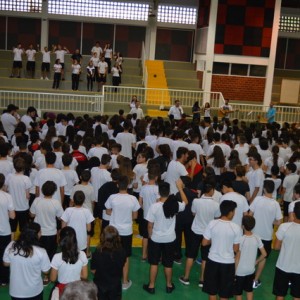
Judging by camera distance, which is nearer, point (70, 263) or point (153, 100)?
point (70, 263)

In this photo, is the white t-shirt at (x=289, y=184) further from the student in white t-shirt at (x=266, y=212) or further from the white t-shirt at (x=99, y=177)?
the white t-shirt at (x=99, y=177)

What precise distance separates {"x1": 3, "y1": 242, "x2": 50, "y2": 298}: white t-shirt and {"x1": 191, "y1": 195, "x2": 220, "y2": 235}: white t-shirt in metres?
2.50

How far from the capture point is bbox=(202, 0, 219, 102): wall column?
2145cm

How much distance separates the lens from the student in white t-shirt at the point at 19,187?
705 centimetres

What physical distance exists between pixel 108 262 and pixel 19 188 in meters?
2.46

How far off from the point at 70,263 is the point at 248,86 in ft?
59.7

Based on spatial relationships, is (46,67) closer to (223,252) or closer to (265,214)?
(265,214)

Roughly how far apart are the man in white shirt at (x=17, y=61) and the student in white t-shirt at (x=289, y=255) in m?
17.4

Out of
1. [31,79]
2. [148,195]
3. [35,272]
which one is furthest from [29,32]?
[35,272]

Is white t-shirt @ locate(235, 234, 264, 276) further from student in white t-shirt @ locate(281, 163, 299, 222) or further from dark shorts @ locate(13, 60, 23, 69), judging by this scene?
dark shorts @ locate(13, 60, 23, 69)

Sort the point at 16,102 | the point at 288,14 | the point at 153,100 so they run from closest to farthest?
the point at 16,102
the point at 153,100
the point at 288,14

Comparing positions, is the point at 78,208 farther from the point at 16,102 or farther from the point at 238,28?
the point at 238,28

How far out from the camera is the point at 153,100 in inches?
818

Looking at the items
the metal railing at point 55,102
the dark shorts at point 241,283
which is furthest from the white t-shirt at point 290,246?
the metal railing at point 55,102
